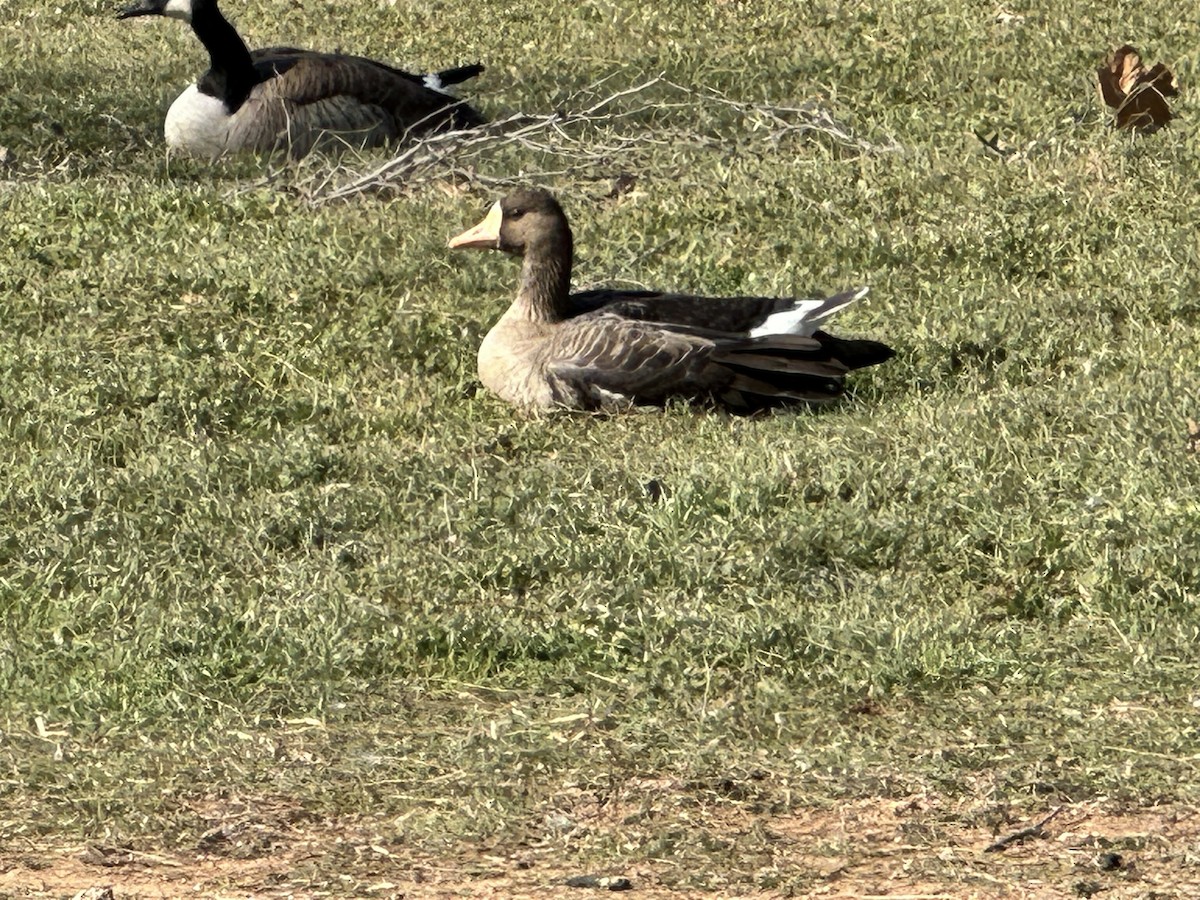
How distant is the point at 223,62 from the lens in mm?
12570

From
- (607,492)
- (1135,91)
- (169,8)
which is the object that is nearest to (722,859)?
(607,492)

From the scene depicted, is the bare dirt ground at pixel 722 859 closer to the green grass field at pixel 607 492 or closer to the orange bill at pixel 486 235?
the green grass field at pixel 607 492

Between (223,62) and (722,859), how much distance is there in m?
8.64

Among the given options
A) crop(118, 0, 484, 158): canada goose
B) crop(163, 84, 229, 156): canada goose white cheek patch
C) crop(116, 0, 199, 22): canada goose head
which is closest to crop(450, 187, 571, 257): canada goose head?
crop(118, 0, 484, 158): canada goose

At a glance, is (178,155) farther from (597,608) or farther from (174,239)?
(597,608)

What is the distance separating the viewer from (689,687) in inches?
238

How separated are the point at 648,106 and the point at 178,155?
288 centimetres

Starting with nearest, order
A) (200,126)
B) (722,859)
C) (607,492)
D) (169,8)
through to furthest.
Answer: (722,859)
(607,492)
(200,126)
(169,8)

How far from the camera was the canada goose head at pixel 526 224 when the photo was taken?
354 inches

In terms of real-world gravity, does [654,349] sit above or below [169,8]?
below

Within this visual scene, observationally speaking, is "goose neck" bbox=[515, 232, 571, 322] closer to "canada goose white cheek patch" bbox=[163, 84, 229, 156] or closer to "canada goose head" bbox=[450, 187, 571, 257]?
"canada goose head" bbox=[450, 187, 571, 257]

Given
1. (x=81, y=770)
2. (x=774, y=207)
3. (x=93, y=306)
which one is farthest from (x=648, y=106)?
(x=81, y=770)

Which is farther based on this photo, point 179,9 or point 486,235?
point 179,9

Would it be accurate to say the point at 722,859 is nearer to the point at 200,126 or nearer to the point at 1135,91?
the point at 1135,91
